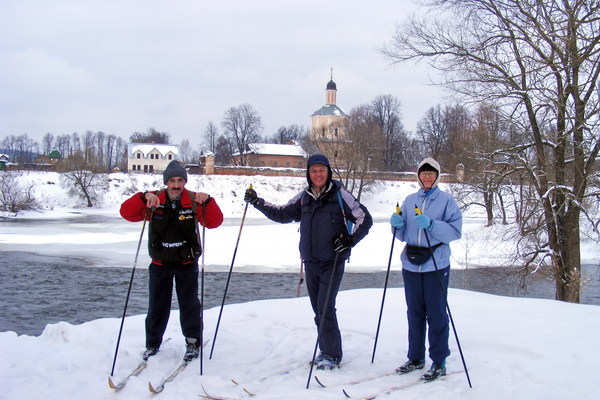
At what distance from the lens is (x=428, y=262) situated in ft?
13.5

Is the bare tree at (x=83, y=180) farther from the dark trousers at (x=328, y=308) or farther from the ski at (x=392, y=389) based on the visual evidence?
the ski at (x=392, y=389)

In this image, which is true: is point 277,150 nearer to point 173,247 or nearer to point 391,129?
point 391,129

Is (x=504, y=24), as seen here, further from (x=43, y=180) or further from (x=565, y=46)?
(x=43, y=180)

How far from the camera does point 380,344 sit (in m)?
4.97

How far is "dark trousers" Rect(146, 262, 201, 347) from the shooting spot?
458 centimetres

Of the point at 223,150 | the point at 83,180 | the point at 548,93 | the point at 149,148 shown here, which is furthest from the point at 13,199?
the point at 223,150

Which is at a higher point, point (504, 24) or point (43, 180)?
point (504, 24)

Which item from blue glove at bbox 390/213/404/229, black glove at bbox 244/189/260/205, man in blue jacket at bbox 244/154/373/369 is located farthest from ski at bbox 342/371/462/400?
black glove at bbox 244/189/260/205

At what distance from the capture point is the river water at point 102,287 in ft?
33.7

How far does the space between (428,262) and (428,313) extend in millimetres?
435

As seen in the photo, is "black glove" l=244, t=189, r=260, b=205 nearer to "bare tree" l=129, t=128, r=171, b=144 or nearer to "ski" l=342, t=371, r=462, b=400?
"ski" l=342, t=371, r=462, b=400

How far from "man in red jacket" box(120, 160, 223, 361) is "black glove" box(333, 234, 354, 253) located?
4.16 feet

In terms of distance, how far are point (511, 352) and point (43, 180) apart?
46.1 meters

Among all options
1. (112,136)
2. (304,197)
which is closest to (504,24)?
(304,197)
